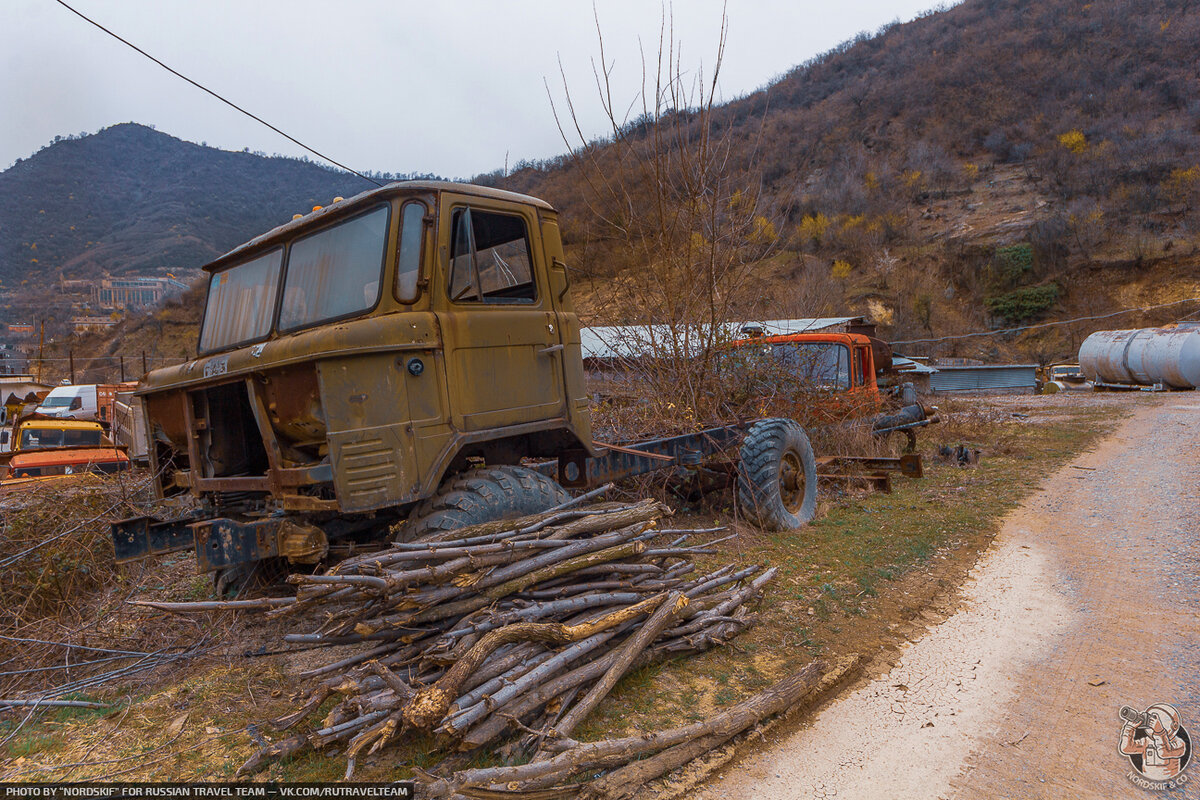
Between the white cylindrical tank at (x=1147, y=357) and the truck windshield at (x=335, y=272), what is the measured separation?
27.4m

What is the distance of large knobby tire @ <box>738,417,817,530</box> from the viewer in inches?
254

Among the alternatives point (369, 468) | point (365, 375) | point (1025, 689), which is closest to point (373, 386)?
point (365, 375)

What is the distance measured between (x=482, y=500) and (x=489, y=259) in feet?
5.06

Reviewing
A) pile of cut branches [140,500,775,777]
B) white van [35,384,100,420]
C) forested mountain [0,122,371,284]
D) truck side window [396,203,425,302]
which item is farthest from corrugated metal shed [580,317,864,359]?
forested mountain [0,122,371,284]

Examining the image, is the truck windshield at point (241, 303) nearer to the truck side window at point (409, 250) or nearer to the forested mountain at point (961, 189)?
the truck side window at point (409, 250)

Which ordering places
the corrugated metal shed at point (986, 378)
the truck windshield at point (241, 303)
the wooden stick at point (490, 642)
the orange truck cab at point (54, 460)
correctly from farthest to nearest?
1. the corrugated metal shed at point (986, 378)
2. the orange truck cab at point (54, 460)
3. the truck windshield at point (241, 303)
4. the wooden stick at point (490, 642)

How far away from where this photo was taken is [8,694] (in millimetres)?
3715

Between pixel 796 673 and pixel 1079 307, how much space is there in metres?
38.5

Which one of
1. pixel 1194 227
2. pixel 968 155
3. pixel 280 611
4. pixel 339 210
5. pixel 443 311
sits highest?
pixel 968 155

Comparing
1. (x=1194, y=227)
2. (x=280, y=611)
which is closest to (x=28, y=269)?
(x=280, y=611)

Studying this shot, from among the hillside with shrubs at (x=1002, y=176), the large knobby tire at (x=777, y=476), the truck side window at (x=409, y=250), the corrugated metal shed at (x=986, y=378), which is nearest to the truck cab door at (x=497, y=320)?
the truck side window at (x=409, y=250)

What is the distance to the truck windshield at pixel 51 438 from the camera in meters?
13.0

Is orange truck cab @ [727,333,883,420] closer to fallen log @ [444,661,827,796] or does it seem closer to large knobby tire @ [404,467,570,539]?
large knobby tire @ [404,467,570,539]

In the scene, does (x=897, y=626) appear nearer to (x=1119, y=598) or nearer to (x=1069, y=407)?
(x=1119, y=598)
